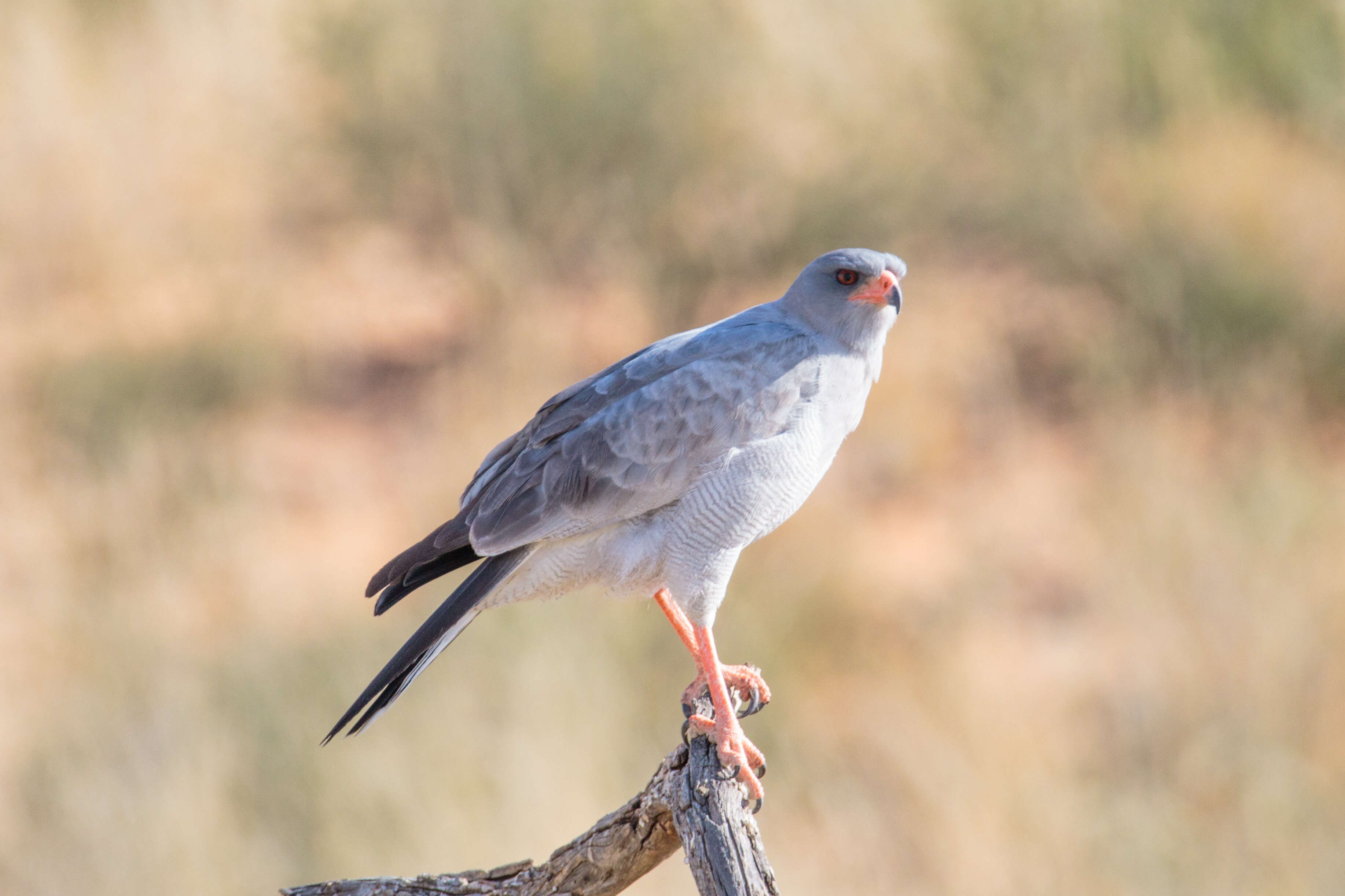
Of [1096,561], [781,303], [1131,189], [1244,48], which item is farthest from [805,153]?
[781,303]

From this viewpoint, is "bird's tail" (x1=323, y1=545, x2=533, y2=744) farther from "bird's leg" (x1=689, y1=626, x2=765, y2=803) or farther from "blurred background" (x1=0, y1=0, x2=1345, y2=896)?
"blurred background" (x1=0, y1=0, x2=1345, y2=896)

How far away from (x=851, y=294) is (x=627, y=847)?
6.25ft

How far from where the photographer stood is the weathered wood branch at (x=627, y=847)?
12.0ft

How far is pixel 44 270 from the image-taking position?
44.3ft

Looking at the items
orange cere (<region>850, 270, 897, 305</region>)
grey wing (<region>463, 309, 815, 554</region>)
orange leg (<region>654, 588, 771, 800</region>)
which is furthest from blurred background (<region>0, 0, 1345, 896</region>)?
orange cere (<region>850, 270, 897, 305</region>)

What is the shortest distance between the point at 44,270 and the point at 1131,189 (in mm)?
11288

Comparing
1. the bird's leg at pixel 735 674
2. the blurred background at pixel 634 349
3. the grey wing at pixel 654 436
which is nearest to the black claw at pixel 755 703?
the bird's leg at pixel 735 674

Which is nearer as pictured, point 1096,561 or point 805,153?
point 1096,561

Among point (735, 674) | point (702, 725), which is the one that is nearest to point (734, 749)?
point (702, 725)

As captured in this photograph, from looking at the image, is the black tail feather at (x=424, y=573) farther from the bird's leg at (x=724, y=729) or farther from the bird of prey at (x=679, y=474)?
the bird's leg at (x=724, y=729)

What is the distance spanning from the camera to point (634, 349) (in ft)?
41.6

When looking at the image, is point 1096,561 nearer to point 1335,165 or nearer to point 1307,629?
point 1307,629

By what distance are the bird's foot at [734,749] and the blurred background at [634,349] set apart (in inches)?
136

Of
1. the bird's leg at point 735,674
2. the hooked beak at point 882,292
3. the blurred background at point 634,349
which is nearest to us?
the hooked beak at point 882,292
